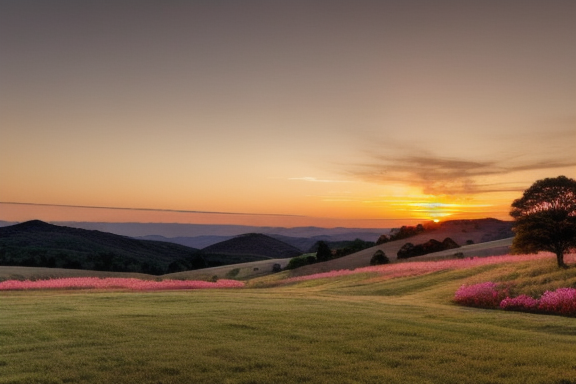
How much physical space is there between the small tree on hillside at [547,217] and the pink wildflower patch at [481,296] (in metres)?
6.52

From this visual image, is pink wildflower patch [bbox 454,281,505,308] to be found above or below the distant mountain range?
above

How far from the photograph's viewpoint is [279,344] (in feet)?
52.4

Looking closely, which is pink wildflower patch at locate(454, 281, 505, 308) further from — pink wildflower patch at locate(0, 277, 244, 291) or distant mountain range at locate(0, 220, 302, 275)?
distant mountain range at locate(0, 220, 302, 275)

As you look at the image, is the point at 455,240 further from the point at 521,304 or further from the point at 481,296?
the point at 521,304

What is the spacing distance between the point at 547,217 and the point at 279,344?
84.2 ft

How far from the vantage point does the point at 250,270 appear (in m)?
77.8

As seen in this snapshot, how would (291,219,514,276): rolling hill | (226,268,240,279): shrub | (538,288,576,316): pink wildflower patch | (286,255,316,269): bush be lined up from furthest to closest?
(286,255,316,269): bush → (226,268,240,279): shrub → (291,219,514,276): rolling hill → (538,288,576,316): pink wildflower patch

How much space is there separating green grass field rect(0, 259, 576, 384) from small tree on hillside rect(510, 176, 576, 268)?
41.9 feet

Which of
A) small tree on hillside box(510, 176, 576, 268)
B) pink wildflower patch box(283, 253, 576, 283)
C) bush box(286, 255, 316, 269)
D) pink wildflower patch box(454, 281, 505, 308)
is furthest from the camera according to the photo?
bush box(286, 255, 316, 269)

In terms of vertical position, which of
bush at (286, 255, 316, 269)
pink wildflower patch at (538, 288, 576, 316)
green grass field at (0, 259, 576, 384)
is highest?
pink wildflower patch at (538, 288, 576, 316)

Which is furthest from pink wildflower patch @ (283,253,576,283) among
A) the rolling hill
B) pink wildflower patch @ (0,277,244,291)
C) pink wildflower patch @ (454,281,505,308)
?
pink wildflower patch @ (0,277,244,291)

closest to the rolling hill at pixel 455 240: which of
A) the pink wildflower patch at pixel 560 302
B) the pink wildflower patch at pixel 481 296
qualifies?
the pink wildflower patch at pixel 481 296

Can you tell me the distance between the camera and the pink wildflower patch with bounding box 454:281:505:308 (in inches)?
1102

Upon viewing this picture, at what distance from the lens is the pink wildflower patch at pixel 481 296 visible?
28.0m
